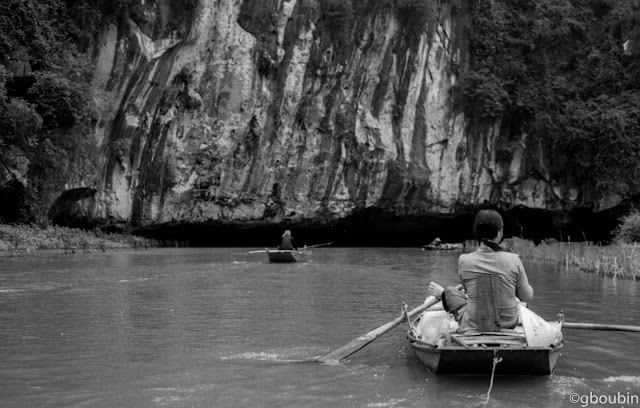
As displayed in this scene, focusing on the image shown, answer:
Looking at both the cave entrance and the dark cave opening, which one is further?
the dark cave opening

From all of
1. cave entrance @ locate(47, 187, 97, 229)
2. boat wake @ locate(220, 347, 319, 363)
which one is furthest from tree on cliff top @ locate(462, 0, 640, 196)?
boat wake @ locate(220, 347, 319, 363)

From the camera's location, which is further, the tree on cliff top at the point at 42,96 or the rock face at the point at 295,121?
the rock face at the point at 295,121

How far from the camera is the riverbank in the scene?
24781 mm

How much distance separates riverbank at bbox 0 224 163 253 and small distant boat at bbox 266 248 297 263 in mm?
8181

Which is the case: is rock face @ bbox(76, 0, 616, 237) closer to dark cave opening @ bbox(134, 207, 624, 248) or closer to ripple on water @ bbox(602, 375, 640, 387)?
dark cave opening @ bbox(134, 207, 624, 248)

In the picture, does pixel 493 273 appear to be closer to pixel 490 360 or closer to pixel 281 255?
pixel 490 360

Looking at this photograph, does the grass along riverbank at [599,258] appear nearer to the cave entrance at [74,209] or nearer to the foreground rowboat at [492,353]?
the foreground rowboat at [492,353]

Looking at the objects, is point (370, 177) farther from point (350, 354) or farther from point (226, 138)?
point (350, 354)

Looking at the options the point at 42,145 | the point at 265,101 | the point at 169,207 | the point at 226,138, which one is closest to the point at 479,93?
the point at 265,101

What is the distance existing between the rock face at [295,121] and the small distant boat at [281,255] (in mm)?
11464

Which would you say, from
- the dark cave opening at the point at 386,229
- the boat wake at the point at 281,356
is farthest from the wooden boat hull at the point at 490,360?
the dark cave opening at the point at 386,229

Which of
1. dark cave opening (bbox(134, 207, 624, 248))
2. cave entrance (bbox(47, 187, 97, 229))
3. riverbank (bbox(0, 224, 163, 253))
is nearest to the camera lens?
riverbank (bbox(0, 224, 163, 253))

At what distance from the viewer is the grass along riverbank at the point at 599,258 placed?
680 inches

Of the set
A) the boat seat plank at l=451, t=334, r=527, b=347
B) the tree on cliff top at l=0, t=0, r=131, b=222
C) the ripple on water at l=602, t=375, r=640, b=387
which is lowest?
the ripple on water at l=602, t=375, r=640, b=387
